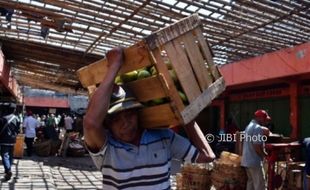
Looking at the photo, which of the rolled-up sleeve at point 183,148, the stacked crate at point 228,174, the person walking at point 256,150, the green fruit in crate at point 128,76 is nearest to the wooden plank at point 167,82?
the green fruit in crate at point 128,76

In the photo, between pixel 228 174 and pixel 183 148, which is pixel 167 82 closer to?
pixel 183 148

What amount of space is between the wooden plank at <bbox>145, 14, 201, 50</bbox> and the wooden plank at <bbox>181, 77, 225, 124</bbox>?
366 millimetres

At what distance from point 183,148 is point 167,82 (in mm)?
508

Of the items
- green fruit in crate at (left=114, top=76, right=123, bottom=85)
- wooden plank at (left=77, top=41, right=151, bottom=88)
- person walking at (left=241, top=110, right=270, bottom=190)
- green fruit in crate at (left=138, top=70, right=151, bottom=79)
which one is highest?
wooden plank at (left=77, top=41, right=151, bottom=88)

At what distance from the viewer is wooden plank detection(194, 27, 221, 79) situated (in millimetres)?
2584

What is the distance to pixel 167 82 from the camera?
2285mm

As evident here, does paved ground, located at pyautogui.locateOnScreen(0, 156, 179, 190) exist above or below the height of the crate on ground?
below

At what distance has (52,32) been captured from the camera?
10109 mm

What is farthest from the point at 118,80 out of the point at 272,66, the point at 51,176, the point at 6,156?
the point at 272,66

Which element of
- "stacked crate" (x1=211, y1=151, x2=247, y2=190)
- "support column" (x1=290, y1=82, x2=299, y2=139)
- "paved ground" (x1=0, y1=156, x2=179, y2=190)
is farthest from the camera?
"support column" (x1=290, y1=82, x2=299, y2=139)

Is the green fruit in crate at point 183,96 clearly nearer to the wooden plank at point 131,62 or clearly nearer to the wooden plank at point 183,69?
the wooden plank at point 183,69

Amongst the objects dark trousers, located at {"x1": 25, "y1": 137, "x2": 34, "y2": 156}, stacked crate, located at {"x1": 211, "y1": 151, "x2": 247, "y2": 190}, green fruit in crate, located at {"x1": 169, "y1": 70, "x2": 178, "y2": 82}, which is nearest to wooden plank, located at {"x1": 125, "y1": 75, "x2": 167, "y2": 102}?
green fruit in crate, located at {"x1": 169, "y1": 70, "x2": 178, "y2": 82}

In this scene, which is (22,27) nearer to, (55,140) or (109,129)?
(55,140)

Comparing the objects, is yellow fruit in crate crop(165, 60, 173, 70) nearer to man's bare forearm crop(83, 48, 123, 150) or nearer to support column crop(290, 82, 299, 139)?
man's bare forearm crop(83, 48, 123, 150)
